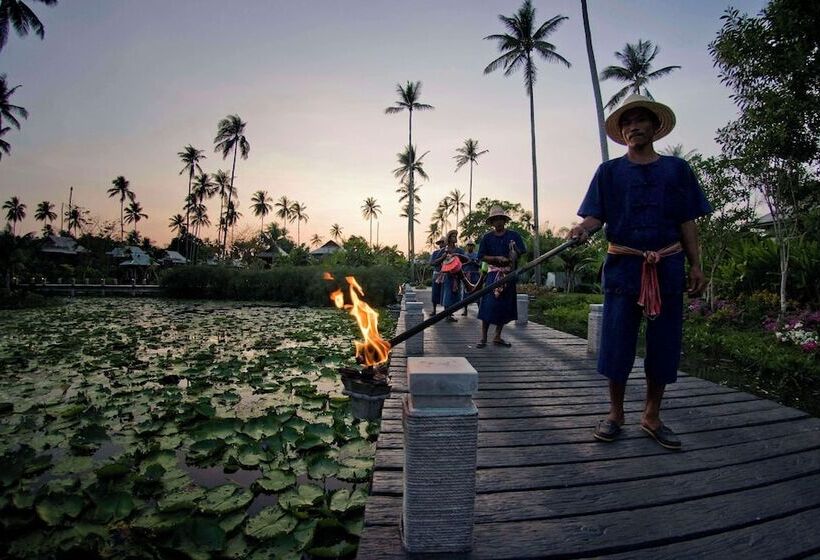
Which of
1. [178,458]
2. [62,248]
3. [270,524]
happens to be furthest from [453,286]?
[62,248]

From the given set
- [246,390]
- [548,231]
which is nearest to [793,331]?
[246,390]

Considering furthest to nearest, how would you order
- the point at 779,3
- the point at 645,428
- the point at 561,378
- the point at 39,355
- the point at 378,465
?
the point at 779,3, the point at 39,355, the point at 561,378, the point at 645,428, the point at 378,465

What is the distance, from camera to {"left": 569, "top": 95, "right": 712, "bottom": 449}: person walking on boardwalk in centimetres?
254

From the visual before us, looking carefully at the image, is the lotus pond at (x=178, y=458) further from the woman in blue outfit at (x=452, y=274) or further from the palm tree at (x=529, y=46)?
the palm tree at (x=529, y=46)

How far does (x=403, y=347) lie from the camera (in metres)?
6.00

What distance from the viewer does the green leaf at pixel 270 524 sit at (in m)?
2.10

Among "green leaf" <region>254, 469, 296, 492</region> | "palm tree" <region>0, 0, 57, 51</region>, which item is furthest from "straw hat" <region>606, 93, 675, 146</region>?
"palm tree" <region>0, 0, 57, 51</region>

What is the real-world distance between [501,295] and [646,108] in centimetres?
339

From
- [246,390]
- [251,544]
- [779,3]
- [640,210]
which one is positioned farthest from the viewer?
[779,3]

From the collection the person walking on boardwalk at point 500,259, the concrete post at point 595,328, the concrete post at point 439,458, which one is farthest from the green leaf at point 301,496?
the concrete post at point 595,328

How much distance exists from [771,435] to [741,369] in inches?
164

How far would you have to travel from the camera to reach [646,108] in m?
2.61

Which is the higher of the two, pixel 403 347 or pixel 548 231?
pixel 548 231

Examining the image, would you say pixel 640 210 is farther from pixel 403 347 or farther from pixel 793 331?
pixel 793 331
